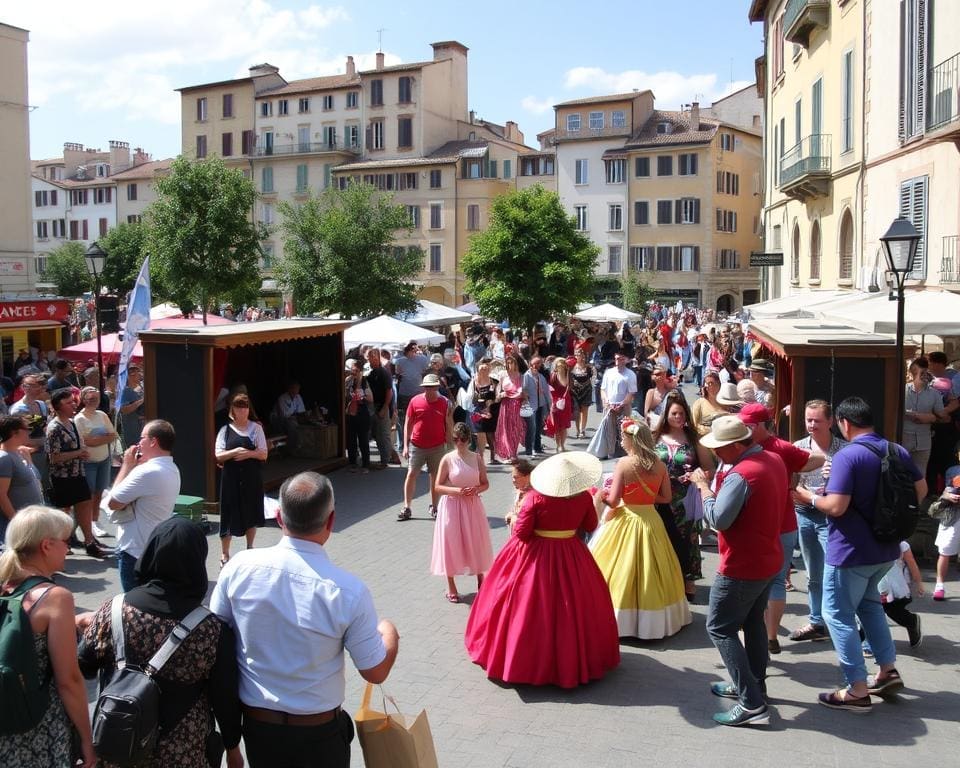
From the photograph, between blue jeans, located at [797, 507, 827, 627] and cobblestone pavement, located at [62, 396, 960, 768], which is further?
blue jeans, located at [797, 507, 827, 627]

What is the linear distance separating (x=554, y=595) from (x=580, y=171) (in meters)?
53.3

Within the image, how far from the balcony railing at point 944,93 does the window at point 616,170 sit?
4135cm

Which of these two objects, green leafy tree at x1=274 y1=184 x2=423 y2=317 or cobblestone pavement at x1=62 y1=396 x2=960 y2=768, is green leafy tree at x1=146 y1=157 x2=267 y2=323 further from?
cobblestone pavement at x1=62 y1=396 x2=960 y2=768

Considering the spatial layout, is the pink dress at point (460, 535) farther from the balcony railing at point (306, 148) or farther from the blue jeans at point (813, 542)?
the balcony railing at point (306, 148)

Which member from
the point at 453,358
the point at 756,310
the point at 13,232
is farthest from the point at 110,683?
the point at 13,232

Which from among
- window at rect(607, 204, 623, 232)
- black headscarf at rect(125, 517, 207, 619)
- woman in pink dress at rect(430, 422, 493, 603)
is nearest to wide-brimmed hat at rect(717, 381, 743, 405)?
woman in pink dress at rect(430, 422, 493, 603)

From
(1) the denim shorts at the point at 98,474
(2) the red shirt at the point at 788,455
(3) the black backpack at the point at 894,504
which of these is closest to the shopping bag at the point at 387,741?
(3) the black backpack at the point at 894,504

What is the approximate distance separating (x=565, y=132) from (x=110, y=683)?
5703 centimetres

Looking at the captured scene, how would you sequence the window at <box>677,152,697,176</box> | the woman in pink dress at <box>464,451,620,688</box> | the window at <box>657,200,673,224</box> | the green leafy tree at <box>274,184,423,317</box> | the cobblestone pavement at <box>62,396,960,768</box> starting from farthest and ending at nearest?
1. the window at <box>657,200,673,224</box>
2. the window at <box>677,152,697,176</box>
3. the green leafy tree at <box>274,184,423,317</box>
4. the woman in pink dress at <box>464,451,620,688</box>
5. the cobblestone pavement at <box>62,396,960,768</box>

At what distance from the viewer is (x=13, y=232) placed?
30750mm

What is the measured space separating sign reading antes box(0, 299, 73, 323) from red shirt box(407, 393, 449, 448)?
18.7 metres

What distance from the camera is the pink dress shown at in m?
8.05

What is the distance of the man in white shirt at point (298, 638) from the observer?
3.54m

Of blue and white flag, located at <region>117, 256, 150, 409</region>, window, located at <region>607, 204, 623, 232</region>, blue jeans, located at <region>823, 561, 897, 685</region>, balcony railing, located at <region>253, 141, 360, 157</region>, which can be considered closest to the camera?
blue jeans, located at <region>823, 561, 897, 685</region>
